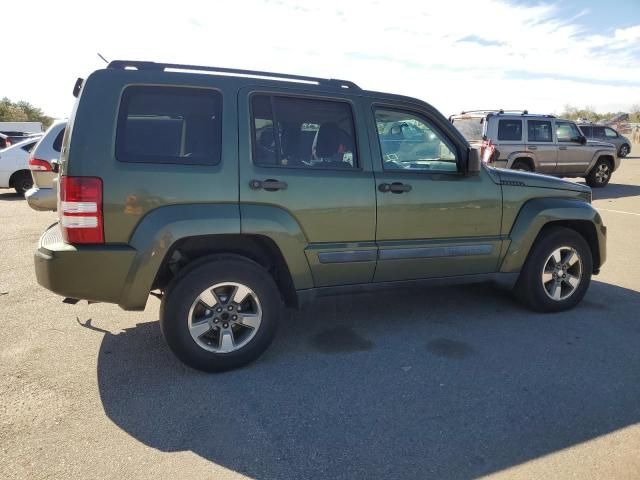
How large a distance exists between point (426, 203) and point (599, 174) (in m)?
12.6

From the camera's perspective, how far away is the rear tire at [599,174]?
13828mm

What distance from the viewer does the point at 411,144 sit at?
13.1 ft

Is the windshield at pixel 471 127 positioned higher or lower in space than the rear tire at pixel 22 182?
higher

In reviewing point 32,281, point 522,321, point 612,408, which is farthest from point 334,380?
point 32,281

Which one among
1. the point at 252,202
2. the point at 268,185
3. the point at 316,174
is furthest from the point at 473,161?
the point at 252,202

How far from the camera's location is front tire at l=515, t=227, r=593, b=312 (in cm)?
443

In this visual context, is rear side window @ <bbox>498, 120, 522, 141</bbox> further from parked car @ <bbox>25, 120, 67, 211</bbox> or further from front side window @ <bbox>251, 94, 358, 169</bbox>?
parked car @ <bbox>25, 120, 67, 211</bbox>

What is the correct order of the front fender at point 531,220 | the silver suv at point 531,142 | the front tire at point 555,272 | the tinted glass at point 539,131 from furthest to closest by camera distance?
the tinted glass at point 539,131
the silver suv at point 531,142
the front tire at point 555,272
the front fender at point 531,220

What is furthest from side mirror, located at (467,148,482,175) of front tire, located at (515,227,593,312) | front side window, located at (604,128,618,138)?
front side window, located at (604,128,618,138)

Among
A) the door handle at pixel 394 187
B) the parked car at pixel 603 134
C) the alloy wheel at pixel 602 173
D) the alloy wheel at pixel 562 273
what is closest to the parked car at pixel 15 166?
the door handle at pixel 394 187

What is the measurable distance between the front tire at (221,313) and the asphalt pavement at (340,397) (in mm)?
161

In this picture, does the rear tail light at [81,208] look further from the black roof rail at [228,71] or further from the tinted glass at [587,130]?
the tinted glass at [587,130]

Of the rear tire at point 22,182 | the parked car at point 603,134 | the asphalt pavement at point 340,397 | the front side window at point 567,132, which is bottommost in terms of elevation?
the asphalt pavement at point 340,397

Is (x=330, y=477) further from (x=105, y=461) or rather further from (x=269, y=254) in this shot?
(x=269, y=254)
